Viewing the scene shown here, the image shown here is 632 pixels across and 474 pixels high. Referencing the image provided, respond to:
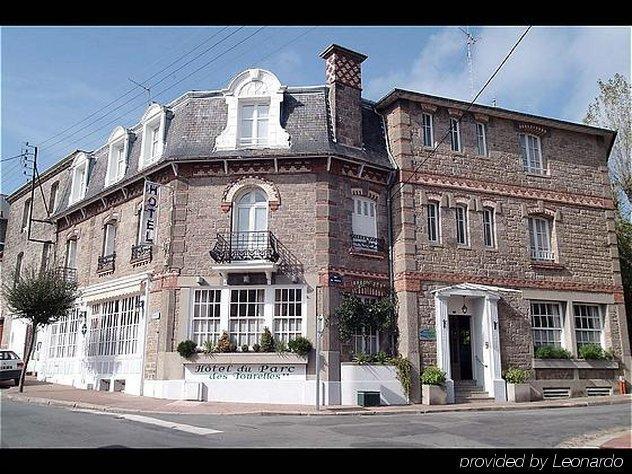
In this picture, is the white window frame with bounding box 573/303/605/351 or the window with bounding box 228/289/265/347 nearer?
the window with bounding box 228/289/265/347

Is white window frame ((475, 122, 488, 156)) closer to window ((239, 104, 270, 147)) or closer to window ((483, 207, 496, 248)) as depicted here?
window ((483, 207, 496, 248))

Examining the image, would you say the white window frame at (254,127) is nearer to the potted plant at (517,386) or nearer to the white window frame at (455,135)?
the white window frame at (455,135)

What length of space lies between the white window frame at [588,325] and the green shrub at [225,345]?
12440 millimetres

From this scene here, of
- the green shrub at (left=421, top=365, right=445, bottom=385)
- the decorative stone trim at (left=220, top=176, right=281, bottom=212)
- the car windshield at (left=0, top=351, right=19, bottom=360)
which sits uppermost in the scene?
the decorative stone trim at (left=220, top=176, right=281, bottom=212)

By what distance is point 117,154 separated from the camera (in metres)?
23.1

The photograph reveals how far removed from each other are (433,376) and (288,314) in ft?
15.9

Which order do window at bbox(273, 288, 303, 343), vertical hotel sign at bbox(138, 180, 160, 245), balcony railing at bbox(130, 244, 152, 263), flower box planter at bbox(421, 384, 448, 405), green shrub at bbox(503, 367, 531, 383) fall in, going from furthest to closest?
1. balcony railing at bbox(130, 244, 152, 263)
2. vertical hotel sign at bbox(138, 180, 160, 245)
3. green shrub at bbox(503, 367, 531, 383)
4. window at bbox(273, 288, 303, 343)
5. flower box planter at bbox(421, 384, 448, 405)

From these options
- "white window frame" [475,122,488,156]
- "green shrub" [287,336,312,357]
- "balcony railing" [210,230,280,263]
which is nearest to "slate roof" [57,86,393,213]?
"balcony railing" [210,230,280,263]

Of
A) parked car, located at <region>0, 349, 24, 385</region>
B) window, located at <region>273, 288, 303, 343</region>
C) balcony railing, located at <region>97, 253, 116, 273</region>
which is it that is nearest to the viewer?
window, located at <region>273, 288, 303, 343</region>

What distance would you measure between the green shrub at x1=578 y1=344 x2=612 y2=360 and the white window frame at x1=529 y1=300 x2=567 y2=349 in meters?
0.63

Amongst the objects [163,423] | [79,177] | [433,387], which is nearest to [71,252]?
Answer: [79,177]

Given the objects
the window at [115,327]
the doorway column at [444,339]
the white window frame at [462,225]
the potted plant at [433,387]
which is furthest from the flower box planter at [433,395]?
the window at [115,327]

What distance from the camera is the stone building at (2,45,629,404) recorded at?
17766mm

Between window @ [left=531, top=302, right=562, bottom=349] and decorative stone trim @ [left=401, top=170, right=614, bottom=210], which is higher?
decorative stone trim @ [left=401, top=170, right=614, bottom=210]
